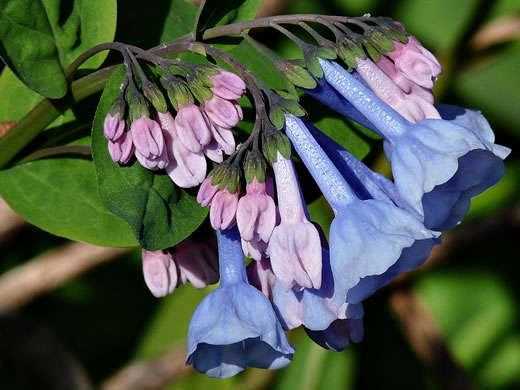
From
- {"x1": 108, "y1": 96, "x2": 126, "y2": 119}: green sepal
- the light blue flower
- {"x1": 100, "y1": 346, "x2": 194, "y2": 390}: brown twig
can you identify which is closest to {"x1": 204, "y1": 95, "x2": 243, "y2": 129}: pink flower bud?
{"x1": 108, "y1": 96, "x2": 126, "y2": 119}: green sepal

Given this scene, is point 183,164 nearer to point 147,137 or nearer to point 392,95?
point 147,137

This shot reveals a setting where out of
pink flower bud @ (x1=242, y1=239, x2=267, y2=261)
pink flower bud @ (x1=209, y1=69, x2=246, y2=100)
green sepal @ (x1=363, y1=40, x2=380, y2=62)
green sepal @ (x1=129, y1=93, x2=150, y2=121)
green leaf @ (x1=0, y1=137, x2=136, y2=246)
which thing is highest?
green sepal @ (x1=363, y1=40, x2=380, y2=62)

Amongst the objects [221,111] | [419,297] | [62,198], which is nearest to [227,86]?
[221,111]

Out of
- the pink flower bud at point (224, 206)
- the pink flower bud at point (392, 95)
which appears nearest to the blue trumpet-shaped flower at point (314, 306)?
the pink flower bud at point (224, 206)

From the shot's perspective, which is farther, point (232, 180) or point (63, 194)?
point (63, 194)

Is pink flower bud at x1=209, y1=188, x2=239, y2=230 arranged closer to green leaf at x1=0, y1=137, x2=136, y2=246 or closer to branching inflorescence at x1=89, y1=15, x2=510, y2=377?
branching inflorescence at x1=89, y1=15, x2=510, y2=377

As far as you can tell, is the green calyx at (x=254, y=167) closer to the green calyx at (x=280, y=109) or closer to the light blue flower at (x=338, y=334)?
the green calyx at (x=280, y=109)
